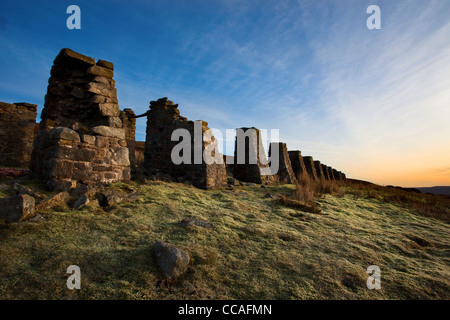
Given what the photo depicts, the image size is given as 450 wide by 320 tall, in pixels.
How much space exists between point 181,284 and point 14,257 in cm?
174

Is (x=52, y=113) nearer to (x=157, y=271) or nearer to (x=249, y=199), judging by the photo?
(x=157, y=271)

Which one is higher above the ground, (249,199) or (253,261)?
(249,199)

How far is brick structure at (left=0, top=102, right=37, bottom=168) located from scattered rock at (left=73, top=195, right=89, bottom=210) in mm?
10182

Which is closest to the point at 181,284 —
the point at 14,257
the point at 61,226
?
the point at 14,257

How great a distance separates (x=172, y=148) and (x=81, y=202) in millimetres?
4828

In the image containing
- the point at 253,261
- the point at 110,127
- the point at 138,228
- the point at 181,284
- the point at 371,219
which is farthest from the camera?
the point at 371,219

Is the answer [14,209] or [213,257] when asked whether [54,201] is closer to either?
[14,209]

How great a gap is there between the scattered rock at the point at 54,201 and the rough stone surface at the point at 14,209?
265mm

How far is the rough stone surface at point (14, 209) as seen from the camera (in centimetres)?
281

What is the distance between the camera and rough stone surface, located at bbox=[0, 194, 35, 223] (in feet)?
9.20

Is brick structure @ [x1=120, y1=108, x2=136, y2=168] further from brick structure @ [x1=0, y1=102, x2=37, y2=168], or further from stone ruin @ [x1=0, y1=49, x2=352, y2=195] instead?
stone ruin @ [x1=0, y1=49, x2=352, y2=195]

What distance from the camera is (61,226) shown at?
2.93 metres

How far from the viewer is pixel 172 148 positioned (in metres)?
8.30

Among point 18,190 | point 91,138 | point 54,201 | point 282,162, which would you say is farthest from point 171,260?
point 282,162
